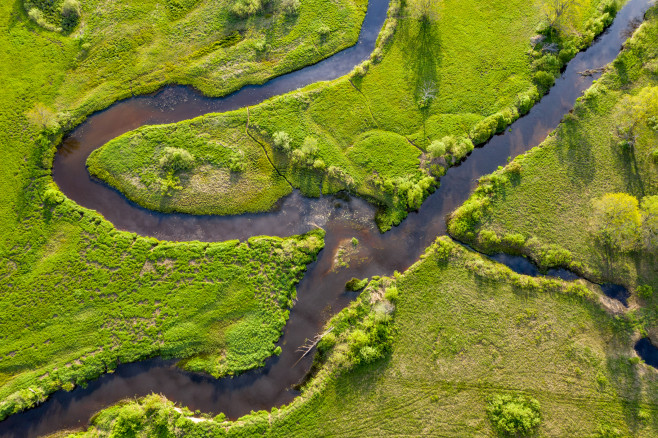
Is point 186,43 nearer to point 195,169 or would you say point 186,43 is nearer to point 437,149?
point 195,169

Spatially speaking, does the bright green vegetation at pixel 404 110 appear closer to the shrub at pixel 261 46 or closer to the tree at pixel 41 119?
the shrub at pixel 261 46

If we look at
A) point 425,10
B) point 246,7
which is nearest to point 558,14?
point 425,10

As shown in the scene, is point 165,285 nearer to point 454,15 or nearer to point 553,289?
point 553,289

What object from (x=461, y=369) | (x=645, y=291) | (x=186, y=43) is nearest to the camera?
(x=461, y=369)

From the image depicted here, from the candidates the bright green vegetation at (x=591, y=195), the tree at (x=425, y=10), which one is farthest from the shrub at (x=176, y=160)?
the tree at (x=425, y=10)

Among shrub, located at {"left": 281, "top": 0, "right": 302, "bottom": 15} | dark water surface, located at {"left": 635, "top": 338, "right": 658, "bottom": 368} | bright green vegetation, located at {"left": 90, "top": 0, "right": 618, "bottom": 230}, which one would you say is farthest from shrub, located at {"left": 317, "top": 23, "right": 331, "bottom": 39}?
dark water surface, located at {"left": 635, "top": 338, "right": 658, "bottom": 368}

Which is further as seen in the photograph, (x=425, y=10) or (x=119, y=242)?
(x=425, y=10)

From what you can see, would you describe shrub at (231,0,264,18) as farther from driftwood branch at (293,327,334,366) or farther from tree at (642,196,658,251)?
tree at (642,196,658,251)
